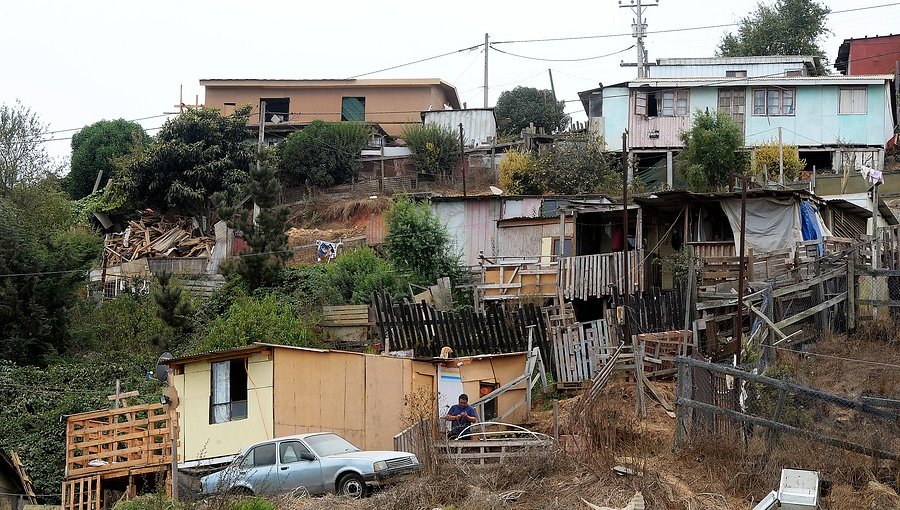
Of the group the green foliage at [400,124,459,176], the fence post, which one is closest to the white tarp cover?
the fence post

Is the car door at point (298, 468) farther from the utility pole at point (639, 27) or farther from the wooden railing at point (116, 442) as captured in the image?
the utility pole at point (639, 27)

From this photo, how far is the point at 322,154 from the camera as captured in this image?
144ft

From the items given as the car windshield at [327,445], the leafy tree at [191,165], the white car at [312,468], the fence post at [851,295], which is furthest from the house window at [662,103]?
the white car at [312,468]

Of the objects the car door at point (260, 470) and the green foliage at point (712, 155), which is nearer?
the car door at point (260, 470)

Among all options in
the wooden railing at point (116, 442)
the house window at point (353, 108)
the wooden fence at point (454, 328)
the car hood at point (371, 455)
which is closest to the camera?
the car hood at point (371, 455)

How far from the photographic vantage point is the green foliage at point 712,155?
36156mm

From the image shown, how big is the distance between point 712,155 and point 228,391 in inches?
856

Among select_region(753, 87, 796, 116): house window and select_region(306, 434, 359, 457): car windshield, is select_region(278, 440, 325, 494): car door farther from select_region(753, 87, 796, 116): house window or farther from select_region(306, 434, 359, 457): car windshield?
select_region(753, 87, 796, 116): house window

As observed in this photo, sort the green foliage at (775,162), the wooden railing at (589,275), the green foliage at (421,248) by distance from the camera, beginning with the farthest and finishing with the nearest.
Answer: the green foliage at (775,162)
the green foliage at (421,248)
the wooden railing at (589,275)

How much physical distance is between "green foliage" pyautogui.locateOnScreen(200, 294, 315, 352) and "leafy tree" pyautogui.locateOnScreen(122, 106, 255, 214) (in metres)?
14.9

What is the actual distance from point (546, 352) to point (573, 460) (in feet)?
33.7

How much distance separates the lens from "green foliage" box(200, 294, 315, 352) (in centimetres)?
2625

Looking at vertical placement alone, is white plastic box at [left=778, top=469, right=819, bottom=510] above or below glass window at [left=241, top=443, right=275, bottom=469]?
above

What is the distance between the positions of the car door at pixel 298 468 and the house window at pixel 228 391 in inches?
160
